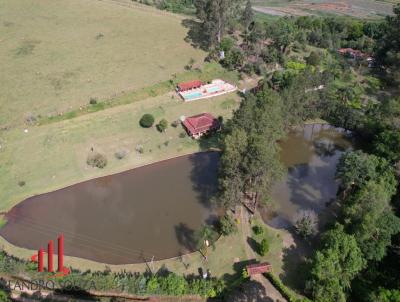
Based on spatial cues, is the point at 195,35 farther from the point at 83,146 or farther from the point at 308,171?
the point at 308,171

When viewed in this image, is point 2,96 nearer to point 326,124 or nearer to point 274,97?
point 274,97

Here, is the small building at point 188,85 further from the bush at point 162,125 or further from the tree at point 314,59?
the tree at point 314,59

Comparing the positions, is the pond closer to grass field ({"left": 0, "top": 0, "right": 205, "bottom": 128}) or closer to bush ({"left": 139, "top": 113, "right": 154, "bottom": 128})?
bush ({"left": 139, "top": 113, "right": 154, "bottom": 128})

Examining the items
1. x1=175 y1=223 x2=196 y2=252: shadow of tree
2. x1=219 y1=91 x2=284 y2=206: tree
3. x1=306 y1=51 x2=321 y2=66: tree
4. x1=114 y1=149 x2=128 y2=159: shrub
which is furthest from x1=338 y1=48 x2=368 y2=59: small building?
x1=175 y1=223 x2=196 y2=252: shadow of tree

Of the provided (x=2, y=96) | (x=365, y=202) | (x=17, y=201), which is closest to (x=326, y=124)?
(x=365, y=202)

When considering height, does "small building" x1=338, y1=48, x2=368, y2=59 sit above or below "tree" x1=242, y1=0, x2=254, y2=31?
below
